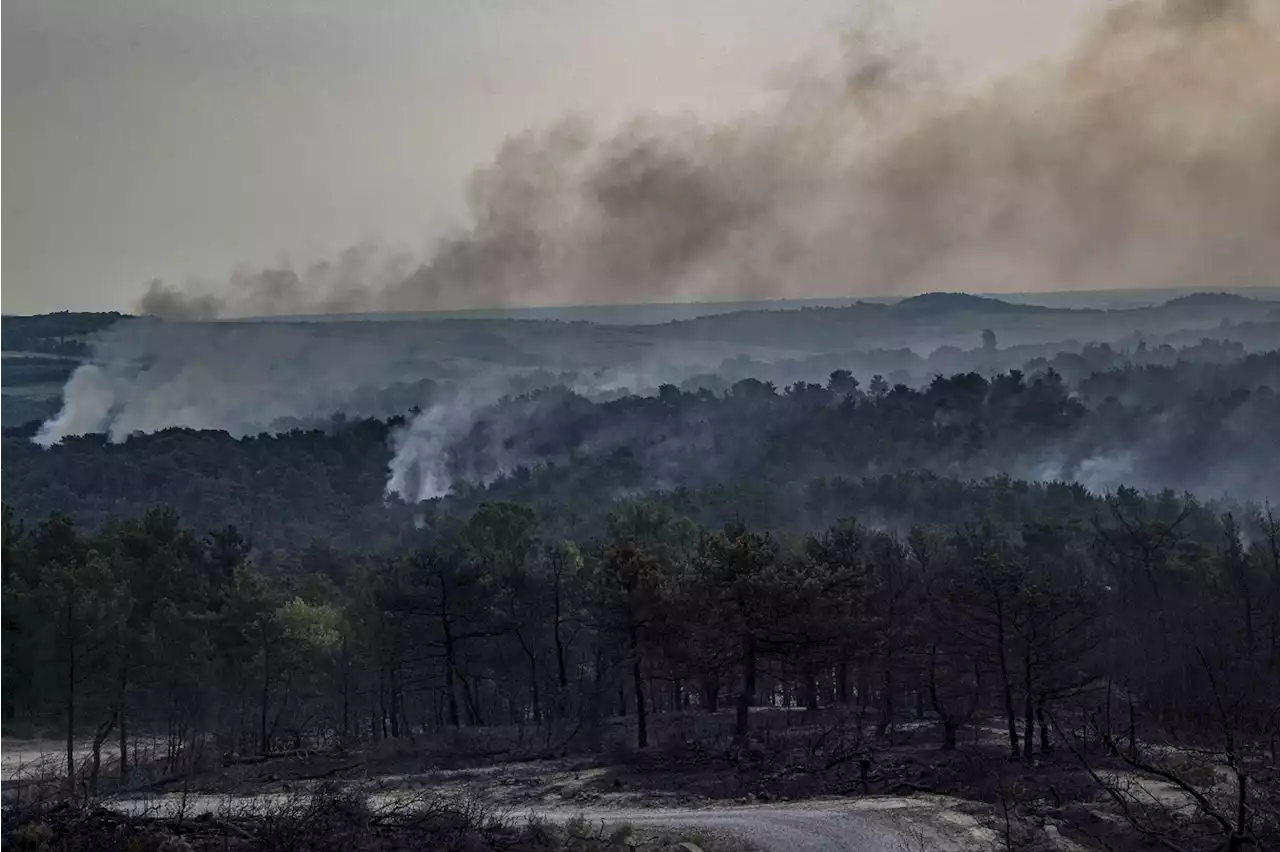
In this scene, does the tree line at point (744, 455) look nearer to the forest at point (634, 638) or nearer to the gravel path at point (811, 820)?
the forest at point (634, 638)

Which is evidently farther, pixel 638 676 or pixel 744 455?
pixel 744 455

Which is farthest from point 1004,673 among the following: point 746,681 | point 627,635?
point 627,635

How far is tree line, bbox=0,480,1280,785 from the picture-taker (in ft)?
110

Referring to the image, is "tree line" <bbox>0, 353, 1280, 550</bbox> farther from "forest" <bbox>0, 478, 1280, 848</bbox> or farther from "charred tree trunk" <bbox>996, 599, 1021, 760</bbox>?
"charred tree trunk" <bbox>996, 599, 1021, 760</bbox>

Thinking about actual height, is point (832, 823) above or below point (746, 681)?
below

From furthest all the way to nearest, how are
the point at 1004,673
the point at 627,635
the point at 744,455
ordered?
the point at 744,455, the point at 627,635, the point at 1004,673

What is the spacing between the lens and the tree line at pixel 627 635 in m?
33.6

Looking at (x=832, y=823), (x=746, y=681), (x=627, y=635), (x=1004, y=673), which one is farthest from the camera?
(x=627, y=635)

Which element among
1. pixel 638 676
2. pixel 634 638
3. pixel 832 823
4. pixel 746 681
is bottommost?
pixel 832 823

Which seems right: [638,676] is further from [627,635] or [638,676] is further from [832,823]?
[832,823]

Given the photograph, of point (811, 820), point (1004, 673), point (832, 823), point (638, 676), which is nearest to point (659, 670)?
point (638, 676)

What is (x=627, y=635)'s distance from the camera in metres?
36.3

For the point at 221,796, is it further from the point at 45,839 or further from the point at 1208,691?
the point at 1208,691

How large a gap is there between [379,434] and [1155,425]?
74.5 meters
